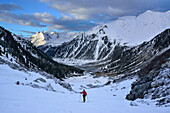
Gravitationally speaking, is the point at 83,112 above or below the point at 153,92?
below

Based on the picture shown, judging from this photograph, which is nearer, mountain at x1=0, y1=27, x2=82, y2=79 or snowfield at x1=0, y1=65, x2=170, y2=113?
snowfield at x1=0, y1=65, x2=170, y2=113

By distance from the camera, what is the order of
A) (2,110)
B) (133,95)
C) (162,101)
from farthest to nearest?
(133,95)
(162,101)
(2,110)

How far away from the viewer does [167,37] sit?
5768 inches

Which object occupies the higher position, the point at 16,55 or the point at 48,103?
the point at 16,55

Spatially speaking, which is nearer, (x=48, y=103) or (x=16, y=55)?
(x=48, y=103)

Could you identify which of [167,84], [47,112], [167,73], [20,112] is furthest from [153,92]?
[20,112]

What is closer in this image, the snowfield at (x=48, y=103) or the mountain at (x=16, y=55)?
the snowfield at (x=48, y=103)

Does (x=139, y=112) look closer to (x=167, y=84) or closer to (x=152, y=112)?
(x=152, y=112)

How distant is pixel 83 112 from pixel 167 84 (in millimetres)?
12368

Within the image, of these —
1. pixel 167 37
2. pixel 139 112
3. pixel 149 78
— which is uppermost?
pixel 167 37

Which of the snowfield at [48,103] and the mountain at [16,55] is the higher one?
the mountain at [16,55]

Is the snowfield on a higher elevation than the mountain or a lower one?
lower

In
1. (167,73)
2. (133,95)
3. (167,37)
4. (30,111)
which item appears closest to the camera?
(30,111)

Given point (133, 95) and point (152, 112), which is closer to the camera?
point (152, 112)
